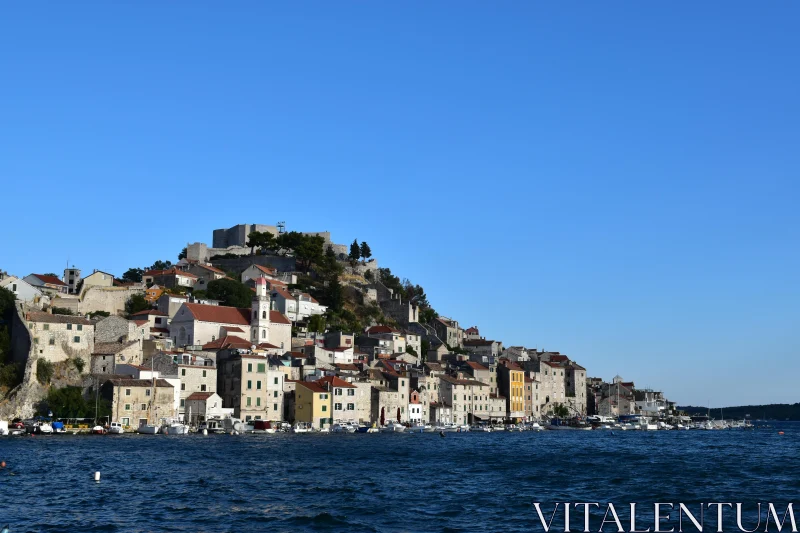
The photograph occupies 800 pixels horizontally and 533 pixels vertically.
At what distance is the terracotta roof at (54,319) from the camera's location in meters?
75.1

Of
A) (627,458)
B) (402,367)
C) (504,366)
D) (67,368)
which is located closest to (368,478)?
(627,458)

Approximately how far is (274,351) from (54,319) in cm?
2387

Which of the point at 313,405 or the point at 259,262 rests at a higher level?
the point at 259,262

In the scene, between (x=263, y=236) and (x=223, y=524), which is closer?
(x=223, y=524)

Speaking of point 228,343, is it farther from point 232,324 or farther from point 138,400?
point 138,400

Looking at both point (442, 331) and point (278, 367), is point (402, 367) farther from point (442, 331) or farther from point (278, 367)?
point (442, 331)

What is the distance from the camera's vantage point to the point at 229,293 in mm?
104000

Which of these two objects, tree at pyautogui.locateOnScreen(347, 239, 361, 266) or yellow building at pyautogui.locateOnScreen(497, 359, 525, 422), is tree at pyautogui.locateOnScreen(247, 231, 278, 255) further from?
yellow building at pyautogui.locateOnScreen(497, 359, 525, 422)

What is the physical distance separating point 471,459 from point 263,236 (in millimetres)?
80860

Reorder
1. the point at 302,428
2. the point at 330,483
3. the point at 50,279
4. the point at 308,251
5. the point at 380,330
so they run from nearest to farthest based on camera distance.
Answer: the point at 330,483 → the point at 302,428 → the point at 50,279 → the point at 380,330 → the point at 308,251

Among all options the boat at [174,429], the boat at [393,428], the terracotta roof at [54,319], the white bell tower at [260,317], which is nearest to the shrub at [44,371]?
the terracotta roof at [54,319]

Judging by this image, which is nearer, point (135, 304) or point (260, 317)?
point (260, 317)

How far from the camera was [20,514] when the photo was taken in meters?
29.8

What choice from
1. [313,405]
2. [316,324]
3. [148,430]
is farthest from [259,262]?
[148,430]
